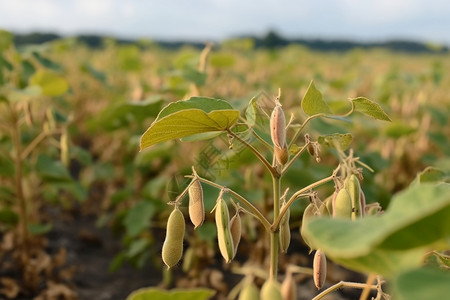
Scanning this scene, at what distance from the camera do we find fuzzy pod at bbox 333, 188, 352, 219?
858 mm

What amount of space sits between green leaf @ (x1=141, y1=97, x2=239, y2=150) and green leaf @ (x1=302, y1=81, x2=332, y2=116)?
16 cm

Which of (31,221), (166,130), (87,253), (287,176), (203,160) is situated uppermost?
(166,130)

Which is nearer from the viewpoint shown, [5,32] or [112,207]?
[5,32]

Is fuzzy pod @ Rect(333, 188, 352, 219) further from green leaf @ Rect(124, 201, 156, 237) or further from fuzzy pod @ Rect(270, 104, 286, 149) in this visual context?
green leaf @ Rect(124, 201, 156, 237)

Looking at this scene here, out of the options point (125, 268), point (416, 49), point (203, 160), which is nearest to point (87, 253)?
point (125, 268)

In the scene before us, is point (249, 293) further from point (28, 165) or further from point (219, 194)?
point (28, 165)

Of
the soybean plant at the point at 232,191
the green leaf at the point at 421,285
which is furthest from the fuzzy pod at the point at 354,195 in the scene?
the green leaf at the point at 421,285

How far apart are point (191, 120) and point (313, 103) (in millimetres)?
274

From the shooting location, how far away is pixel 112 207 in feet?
12.6

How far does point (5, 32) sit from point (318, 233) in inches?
94.8

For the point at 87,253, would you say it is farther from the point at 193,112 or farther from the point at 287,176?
the point at 193,112

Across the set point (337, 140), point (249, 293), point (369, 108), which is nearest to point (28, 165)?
point (337, 140)

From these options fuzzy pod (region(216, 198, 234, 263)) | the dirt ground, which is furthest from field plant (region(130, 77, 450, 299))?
the dirt ground

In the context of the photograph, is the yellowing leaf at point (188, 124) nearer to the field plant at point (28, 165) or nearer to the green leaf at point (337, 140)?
the green leaf at point (337, 140)
